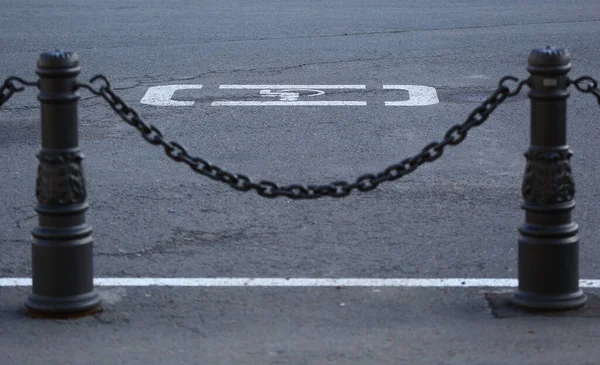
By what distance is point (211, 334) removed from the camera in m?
5.39

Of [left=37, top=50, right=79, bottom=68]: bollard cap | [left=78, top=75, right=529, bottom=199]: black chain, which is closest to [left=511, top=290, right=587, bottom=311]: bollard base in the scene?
[left=78, top=75, right=529, bottom=199]: black chain

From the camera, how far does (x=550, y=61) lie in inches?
217

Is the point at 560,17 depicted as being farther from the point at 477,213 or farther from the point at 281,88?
the point at 477,213

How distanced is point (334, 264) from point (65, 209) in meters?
1.58

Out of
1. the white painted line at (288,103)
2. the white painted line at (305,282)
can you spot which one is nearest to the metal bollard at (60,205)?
the white painted line at (305,282)

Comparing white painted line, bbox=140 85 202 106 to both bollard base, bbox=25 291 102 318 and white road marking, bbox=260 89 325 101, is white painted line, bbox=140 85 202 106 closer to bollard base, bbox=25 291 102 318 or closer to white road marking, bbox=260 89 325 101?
white road marking, bbox=260 89 325 101

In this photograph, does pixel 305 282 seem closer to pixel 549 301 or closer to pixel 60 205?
pixel 549 301

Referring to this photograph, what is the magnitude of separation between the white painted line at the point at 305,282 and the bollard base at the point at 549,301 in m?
0.42

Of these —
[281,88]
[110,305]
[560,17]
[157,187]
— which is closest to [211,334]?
[110,305]

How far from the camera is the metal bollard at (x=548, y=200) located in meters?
5.54

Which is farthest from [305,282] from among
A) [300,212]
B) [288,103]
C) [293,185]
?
[288,103]

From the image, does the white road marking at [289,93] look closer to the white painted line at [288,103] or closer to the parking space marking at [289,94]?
the parking space marking at [289,94]

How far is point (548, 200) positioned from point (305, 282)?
1.27m

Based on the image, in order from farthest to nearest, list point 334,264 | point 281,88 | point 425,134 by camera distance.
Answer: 1. point 281,88
2. point 425,134
3. point 334,264
